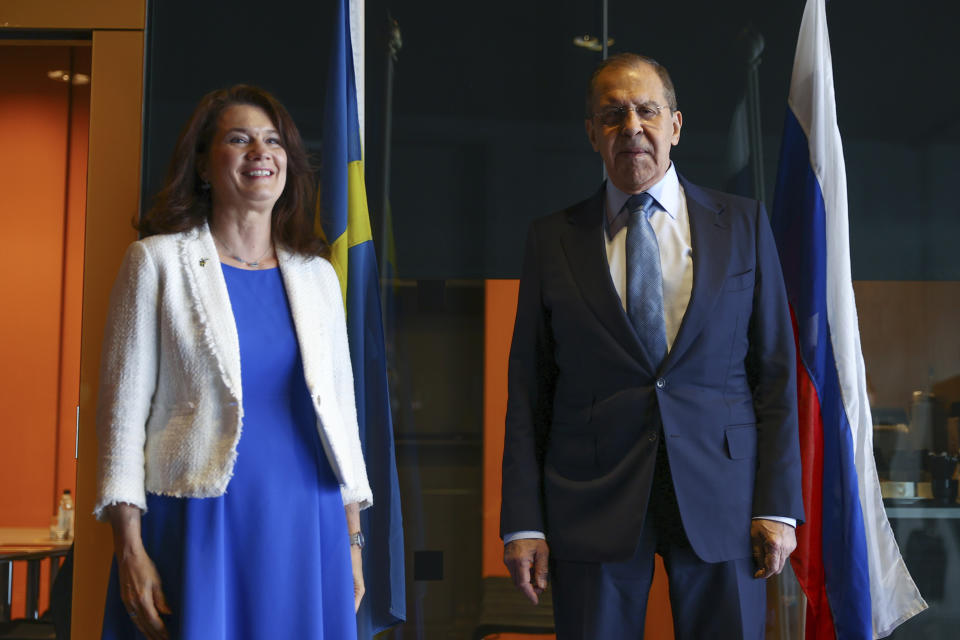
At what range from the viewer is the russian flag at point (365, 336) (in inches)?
111

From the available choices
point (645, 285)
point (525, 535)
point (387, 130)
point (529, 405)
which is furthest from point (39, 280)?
point (645, 285)

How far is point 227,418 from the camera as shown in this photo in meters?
1.92

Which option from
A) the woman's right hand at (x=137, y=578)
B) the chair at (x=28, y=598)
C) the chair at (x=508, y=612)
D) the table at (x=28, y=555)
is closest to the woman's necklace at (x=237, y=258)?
the woman's right hand at (x=137, y=578)

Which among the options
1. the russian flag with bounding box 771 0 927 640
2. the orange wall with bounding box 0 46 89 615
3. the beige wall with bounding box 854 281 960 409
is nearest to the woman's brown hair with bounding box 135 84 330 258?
the russian flag with bounding box 771 0 927 640

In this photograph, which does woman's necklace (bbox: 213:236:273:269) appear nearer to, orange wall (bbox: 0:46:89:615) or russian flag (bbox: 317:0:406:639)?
russian flag (bbox: 317:0:406:639)

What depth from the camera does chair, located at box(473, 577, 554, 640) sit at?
307 centimetres

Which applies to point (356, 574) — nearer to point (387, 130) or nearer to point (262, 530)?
point (262, 530)

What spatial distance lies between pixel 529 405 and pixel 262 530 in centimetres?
65

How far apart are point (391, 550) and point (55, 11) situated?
7.15 ft

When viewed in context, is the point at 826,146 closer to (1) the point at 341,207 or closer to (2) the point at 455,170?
(2) the point at 455,170

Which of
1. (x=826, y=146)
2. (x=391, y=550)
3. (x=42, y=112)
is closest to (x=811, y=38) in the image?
(x=826, y=146)

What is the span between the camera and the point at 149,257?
200 centimetres

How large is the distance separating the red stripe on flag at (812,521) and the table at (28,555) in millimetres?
3333

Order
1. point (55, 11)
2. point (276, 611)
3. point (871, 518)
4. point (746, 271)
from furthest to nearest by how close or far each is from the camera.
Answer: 1. point (55, 11)
2. point (871, 518)
3. point (746, 271)
4. point (276, 611)
